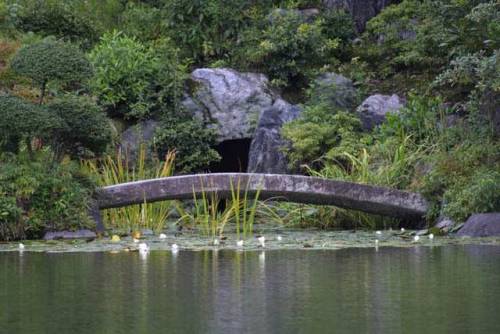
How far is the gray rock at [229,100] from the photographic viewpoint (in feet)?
63.5

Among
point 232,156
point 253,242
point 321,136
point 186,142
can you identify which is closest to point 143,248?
point 253,242

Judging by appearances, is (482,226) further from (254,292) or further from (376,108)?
(254,292)

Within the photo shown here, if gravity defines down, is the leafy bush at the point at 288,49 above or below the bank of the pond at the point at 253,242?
above

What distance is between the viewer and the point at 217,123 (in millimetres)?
19438

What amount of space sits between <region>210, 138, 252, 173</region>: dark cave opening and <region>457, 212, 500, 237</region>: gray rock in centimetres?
689

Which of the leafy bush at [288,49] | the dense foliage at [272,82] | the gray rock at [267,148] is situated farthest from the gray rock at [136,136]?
the leafy bush at [288,49]

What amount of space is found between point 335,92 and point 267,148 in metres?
1.62

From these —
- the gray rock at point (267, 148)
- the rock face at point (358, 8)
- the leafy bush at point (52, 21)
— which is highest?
the rock face at point (358, 8)

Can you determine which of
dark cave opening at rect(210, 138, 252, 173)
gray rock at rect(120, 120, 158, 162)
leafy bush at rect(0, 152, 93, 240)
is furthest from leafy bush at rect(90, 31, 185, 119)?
leafy bush at rect(0, 152, 93, 240)

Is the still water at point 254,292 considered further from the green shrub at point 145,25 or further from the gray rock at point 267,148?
the green shrub at point 145,25

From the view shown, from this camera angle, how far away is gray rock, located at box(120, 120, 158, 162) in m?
18.7

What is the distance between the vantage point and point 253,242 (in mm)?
12883

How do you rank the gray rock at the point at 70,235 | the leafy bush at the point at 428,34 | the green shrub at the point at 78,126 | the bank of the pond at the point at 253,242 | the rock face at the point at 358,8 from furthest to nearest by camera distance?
the rock face at the point at 358,8
the leafy bush at the point at 428,34
the green shrub at the point at 78,126
the gray rock at the point at 70,235
the bank of the pond at the point at 253,242

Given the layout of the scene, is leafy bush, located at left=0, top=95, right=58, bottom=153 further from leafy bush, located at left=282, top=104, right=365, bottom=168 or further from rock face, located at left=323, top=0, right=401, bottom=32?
rock face, located at left=323, top=0, right=401, bottom=32
